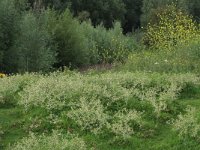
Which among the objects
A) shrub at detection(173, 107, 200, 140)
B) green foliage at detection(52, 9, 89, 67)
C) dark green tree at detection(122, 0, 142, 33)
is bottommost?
dark green tree at detection(122, 0, 142, 33)

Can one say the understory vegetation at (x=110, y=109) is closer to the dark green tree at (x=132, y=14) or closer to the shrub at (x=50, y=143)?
the shrub at (x=50, y=143)

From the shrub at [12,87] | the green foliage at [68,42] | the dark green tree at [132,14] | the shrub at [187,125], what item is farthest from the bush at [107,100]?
the dark green tree at [132,14]

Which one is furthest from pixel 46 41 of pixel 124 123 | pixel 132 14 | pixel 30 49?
pixel 132 14

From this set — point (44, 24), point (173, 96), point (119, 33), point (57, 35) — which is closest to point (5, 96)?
point (173, 96)

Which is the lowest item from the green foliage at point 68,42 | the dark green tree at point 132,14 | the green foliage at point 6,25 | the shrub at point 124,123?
the dark green tree at point 132,14

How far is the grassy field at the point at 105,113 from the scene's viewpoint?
8836 mm

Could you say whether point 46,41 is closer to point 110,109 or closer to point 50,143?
point 110,109

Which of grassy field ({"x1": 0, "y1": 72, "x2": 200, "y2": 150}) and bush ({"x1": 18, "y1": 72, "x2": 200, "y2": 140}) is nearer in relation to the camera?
grassy field ({"x1": 0, "y1": 72, "x2": 200, "y2": 150})

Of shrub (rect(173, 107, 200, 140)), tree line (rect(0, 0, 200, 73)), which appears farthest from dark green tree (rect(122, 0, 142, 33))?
shrub (rect(173, 107, 200, 140))

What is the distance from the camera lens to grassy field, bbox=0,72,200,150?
8.84 m

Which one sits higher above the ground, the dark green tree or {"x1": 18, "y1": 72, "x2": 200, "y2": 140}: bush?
{"x1": 18, "y1": 72, "x2": 200, "y2": 140}: bush

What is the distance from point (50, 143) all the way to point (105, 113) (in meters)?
1.92

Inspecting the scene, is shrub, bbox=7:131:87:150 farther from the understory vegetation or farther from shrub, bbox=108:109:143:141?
shrub, bbox=108:109:143:141

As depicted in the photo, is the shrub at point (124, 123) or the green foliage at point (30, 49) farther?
the green foliage at point (30, 49)
